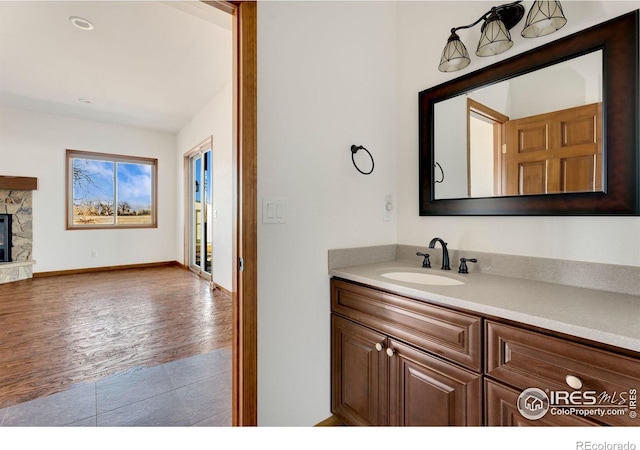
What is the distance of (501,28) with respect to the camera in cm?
135

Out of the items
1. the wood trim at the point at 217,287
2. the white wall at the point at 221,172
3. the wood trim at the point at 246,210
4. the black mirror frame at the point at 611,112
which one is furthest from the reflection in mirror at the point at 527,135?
the wood trim at the point at 217,287

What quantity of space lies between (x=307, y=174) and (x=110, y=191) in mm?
5689

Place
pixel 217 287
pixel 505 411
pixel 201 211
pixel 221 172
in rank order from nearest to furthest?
pixel 505 411 < pixel 221 172 < pixel 217 287 < pixel 201 211

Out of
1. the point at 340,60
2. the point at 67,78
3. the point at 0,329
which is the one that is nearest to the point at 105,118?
the point at 67,78

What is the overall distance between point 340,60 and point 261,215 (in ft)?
3.19

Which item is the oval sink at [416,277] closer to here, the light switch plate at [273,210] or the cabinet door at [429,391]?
the cabinet door at [429,391]

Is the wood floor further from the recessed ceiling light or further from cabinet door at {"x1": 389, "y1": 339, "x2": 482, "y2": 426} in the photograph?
the recessed ceiling light

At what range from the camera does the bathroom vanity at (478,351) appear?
79 centimetres

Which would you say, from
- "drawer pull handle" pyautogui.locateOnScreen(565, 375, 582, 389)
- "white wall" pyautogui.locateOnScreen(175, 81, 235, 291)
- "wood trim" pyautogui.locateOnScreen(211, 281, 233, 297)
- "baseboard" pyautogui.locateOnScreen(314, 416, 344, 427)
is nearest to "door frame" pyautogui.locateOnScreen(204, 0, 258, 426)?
"baseboard" pyautogui.locateOnScreen(314, 416, 344, 427)

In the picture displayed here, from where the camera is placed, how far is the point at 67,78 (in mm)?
3729

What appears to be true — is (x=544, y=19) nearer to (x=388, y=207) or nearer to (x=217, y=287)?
(x=388, y=207)

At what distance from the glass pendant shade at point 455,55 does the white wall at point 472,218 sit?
97 millimetres

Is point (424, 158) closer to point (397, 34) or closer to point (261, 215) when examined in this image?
point (397, 34)

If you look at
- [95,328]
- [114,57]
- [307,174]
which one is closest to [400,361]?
[307,174]
